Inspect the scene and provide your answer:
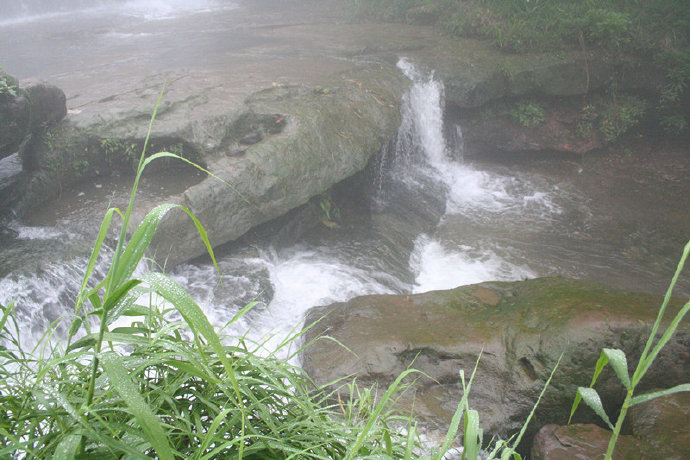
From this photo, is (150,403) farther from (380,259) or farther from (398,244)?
(398,244)

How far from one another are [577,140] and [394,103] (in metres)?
3.66

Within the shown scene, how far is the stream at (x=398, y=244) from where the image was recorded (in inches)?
169

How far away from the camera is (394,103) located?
6781 millimetres

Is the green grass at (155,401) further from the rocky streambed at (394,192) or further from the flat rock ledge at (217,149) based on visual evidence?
the flat rock ledge at (217,149)

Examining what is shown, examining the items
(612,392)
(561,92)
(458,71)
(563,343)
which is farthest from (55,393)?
(561,92)

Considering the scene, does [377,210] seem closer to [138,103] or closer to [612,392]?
[138,103]

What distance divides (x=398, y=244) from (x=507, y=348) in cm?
282

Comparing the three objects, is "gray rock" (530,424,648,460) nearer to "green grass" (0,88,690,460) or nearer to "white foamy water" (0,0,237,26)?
"green grass" (0,88,690,460)

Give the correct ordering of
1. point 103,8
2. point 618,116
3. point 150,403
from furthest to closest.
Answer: point 103,8 → point 618,116 → point 150,403

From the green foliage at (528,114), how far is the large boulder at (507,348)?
4.88m

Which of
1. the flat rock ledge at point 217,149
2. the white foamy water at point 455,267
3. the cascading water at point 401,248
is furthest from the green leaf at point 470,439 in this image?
the white foamy water at point 455,267

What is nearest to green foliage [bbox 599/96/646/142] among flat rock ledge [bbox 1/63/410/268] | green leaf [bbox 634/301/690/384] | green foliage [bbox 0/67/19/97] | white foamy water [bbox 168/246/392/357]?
flat rock ledge [bbox 1/63/410/268]

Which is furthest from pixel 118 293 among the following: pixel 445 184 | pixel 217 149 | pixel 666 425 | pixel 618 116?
pixel 618 116

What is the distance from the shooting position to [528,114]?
8078 millimetres
